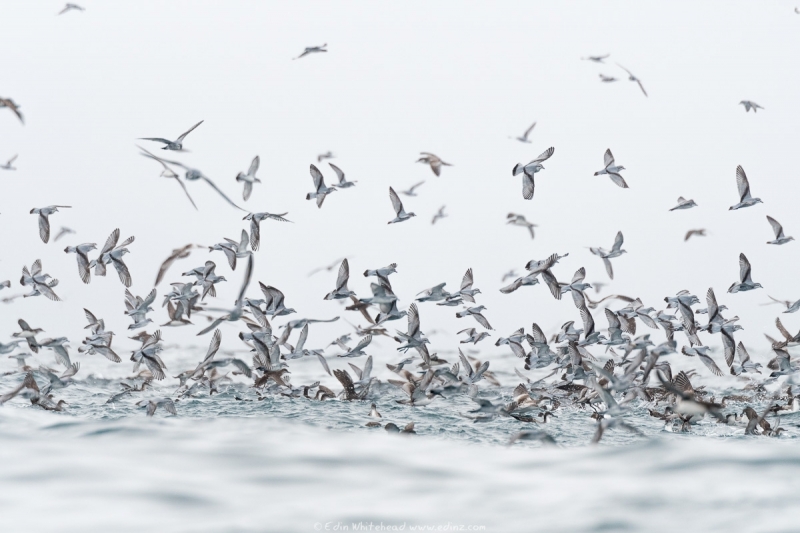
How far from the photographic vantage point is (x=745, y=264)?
A: 1557 cm

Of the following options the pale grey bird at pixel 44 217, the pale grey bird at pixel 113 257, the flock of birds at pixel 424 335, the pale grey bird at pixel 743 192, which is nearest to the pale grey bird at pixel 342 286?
the flock of birds at pixel 424 335

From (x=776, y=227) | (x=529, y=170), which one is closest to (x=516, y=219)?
(x=529, y=170)

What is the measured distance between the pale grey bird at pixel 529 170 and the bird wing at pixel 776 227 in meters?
5.20

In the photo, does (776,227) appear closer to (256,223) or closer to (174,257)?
(256,223)

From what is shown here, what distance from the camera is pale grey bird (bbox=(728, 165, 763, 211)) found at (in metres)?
16.0

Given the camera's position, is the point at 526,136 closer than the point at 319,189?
No

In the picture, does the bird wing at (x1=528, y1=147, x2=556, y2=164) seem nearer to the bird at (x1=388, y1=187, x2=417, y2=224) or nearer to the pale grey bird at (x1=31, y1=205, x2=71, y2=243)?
the bird at (x1=388, y1=187, x2=417, y2=224)

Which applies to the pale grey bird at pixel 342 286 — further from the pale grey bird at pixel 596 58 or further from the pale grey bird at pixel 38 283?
the pale grey bird at pixel 596 58

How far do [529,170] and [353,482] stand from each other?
411 inches

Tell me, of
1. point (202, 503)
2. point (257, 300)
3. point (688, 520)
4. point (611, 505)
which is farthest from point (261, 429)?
point (257, 300)

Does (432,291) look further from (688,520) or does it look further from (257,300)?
(688,520)

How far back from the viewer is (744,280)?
15.6 m

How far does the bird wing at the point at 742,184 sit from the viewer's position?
16031 mm

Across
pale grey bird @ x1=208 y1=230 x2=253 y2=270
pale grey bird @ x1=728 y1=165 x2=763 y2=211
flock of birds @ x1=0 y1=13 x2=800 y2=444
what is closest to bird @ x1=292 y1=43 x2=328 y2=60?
flock of birds @ x1=0 y1=13 x2=800 y2=444
